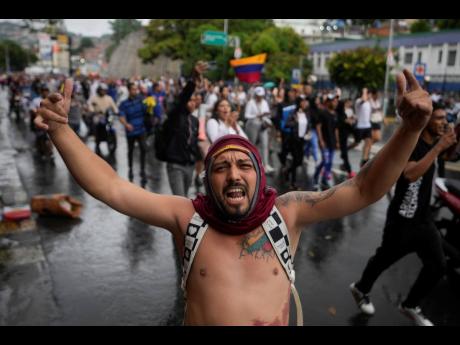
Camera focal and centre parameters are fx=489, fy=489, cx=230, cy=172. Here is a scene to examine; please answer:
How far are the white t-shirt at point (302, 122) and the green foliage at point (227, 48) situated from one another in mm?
28361

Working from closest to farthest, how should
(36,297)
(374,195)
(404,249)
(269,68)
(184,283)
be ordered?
(374,195), (184,283), (404,249), (36,297), (269,68)

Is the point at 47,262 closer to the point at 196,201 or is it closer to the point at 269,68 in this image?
the point at 196,201

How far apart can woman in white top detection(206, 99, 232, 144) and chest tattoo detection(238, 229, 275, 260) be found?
444 centimetres

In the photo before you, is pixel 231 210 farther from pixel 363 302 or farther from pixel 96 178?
pixel 363 302

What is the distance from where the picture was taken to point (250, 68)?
1461 centimetres

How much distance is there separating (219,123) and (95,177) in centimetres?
450

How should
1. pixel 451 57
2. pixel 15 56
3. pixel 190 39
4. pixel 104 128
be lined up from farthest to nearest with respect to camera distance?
1. pixel 15 56
2. pixel 190 39
3. pixel 451 57
4. pixel 104 128

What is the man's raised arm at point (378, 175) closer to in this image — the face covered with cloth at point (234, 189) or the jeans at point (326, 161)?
the face covered with cloth at point (234, 189)

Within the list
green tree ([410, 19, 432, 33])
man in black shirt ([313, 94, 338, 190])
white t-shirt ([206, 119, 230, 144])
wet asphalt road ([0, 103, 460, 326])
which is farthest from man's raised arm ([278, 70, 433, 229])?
green tree ([410, 19, 432, 33])

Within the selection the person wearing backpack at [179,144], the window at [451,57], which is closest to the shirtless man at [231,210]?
the person wearing backpack at [179,144]

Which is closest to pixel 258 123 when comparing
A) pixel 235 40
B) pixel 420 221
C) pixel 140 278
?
pixel 140 278

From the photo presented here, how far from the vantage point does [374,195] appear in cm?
208
